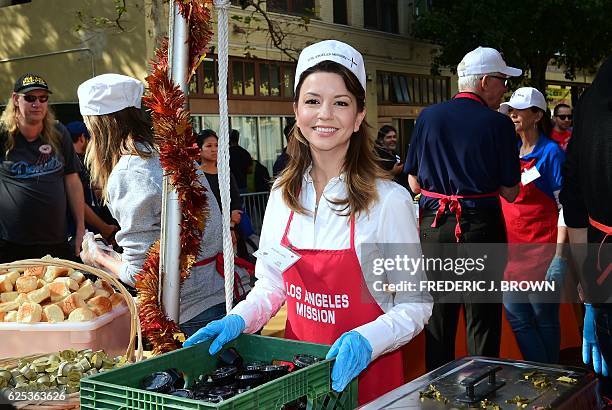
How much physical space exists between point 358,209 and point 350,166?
153 mm

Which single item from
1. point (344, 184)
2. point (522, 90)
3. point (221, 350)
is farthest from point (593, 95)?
point (522, 90)

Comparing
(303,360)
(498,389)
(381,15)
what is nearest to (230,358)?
(303,360)

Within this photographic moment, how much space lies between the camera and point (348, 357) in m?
1.65

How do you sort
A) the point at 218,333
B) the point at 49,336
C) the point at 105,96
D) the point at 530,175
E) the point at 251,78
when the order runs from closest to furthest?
the point at 218,333
the point at 49,336
the point at 105,96
the point at 530,175
the point at 251,78

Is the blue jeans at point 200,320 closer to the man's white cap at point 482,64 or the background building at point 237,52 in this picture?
the man's white cap at point 482,64

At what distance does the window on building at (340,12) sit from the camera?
17495mm

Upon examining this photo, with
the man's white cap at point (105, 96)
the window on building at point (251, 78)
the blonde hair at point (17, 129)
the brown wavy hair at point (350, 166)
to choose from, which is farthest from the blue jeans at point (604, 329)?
the window on building at point (251, 78)

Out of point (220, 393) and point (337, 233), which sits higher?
point (337, 233)

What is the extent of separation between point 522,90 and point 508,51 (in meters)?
12.1

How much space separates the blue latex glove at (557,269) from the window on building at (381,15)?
595 inches

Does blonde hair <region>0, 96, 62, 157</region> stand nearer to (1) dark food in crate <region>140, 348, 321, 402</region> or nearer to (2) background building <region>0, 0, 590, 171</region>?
(1) dark food in crate <region>140, 348, 321, 402</region>

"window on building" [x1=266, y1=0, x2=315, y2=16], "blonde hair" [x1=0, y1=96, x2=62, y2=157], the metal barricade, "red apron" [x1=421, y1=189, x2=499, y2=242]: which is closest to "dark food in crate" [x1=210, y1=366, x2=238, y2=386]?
"red apron" [x1=421, y1=189, x2=499, y2=242]

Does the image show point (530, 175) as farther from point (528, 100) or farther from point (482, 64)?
point (482, 64)

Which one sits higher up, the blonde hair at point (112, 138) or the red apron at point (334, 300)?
the blonde hair at point (112, 138)
